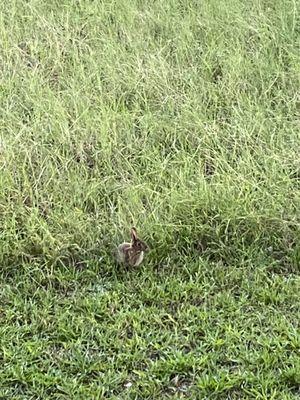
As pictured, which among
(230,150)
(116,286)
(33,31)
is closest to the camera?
(116,286)

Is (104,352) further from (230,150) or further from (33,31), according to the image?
(33,31)

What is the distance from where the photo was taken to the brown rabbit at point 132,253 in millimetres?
2727

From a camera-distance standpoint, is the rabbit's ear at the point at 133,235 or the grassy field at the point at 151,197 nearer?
the grassy field at the point at 151,197

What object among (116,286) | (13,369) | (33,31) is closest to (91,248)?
(116,286)

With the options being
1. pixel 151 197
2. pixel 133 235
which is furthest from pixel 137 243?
pixel 151 197

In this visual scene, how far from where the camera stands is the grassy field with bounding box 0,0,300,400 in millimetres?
2354

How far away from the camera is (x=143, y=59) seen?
384 centimetres

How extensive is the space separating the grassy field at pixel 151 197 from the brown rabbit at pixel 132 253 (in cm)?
4

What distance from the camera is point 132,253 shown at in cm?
273

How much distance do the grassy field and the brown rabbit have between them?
4 cm

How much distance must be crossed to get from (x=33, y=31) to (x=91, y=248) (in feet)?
6.02

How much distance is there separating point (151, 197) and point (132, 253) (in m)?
0.37

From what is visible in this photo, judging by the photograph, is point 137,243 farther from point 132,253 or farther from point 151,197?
point 151,197

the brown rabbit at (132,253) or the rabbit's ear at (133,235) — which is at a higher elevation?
the rabbit's ear at (133,235)
